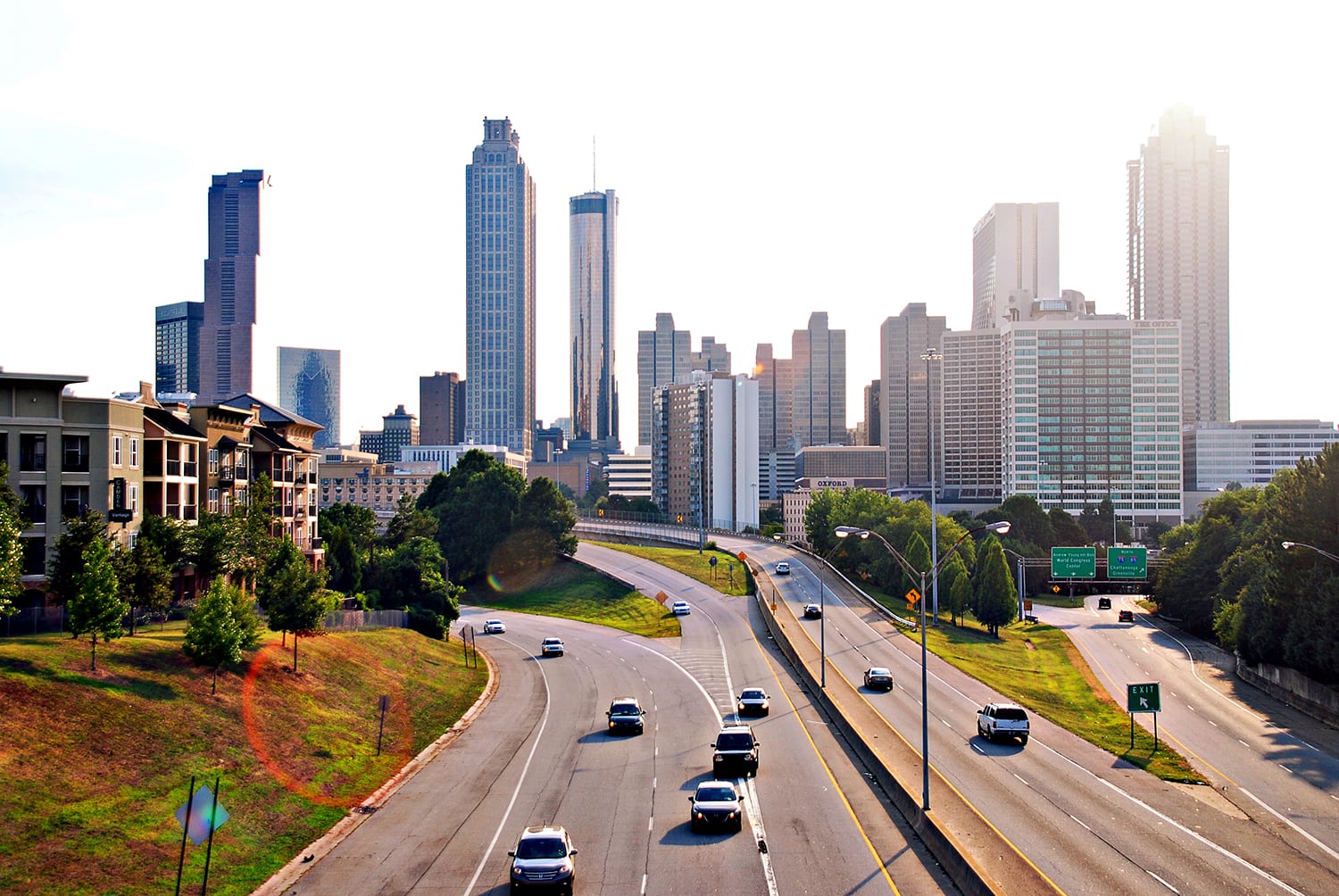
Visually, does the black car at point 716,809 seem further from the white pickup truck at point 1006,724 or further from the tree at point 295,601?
the tree at point 295,601

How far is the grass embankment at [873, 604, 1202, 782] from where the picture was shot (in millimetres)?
49406

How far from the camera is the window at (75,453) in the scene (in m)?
53.4

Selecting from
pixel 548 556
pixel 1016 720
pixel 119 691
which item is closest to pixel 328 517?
pixel 548 556

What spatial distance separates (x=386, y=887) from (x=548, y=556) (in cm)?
10833

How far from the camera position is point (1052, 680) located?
75.6m

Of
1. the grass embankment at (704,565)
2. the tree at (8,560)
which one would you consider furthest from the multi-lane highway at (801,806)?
the grass embankment at (704,565)

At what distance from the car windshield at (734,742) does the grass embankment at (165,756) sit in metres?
12.7

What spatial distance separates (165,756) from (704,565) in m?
101

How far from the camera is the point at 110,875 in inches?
1037

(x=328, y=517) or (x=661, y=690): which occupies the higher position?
(x=328, y=517)

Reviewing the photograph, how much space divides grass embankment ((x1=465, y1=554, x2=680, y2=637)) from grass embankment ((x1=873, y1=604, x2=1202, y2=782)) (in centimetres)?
2502

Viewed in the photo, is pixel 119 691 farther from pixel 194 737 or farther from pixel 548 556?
pixel 548 556

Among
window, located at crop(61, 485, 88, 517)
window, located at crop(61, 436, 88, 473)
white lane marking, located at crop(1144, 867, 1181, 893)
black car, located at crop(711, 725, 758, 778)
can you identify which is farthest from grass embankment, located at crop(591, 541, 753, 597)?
white lane marking, located at crop(1144, 867, 1181, 893)

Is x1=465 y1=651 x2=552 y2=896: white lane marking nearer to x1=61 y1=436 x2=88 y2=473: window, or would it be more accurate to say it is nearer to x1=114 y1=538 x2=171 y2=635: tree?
x1=114 y1=538 x2=171 y2=635: tree
